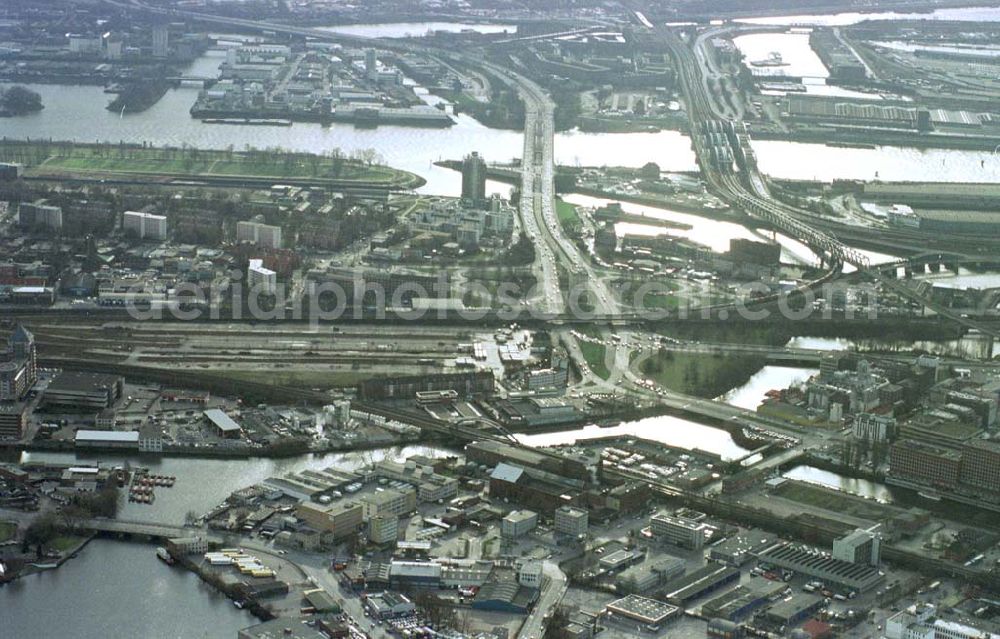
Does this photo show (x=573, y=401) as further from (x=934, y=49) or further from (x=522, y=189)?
(x=934, y=49)

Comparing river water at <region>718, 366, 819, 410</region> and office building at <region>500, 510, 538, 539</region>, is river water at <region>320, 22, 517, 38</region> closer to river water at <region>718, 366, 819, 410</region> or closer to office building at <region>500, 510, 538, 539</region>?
river water at <region>718, 366, 819, 410</region>

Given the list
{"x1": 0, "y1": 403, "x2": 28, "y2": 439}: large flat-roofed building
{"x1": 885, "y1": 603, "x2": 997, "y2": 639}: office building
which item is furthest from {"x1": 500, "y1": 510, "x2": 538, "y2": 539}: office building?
{"x1": 0, "y1": 403, "x2": 28, "y2": 439}: large flat-roofed building

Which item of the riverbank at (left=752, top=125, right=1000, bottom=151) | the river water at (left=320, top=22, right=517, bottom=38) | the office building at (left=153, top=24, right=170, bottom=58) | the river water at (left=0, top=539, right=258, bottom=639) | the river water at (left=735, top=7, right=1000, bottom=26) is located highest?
the river water at (left=735, top=7, right=1000, bottom=26)

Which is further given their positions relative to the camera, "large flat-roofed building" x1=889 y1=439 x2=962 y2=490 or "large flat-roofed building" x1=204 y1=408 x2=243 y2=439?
"large flat-roofed building" x1=204 y1=408 x2=243 y2=439

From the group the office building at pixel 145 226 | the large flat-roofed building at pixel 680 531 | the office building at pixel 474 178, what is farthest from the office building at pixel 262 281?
the large flat-roofed building at pixel 680 531

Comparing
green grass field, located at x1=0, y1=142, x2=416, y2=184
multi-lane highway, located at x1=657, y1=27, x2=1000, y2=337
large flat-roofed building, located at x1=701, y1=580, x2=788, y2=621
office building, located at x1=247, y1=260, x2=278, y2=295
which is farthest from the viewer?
green grass field, located at x1=0, y1=142, x2=416, y2=184

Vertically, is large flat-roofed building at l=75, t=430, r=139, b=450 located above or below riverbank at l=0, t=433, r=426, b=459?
above

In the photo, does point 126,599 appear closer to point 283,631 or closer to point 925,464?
point 283,631
